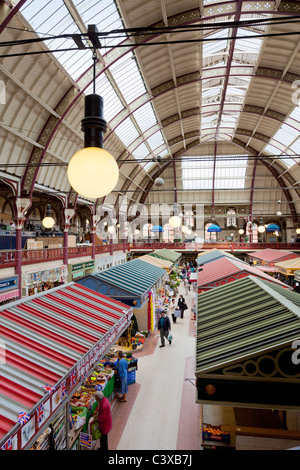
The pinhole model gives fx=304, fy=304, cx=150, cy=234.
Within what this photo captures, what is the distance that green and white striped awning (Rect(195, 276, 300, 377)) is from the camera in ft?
9.06

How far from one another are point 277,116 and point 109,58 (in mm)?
14402

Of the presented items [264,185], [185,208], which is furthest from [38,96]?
[264,185]

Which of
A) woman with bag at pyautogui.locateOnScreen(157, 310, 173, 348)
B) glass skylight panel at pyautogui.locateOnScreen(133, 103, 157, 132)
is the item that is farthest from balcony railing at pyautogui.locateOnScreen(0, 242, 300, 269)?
glass skylight panel at pyautogui.locateOnScreen(133, 103, 157, 132)

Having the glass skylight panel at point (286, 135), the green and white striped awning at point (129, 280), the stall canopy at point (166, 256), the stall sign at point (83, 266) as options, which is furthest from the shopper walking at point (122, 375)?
the glass skylight panel at point (286, 135)

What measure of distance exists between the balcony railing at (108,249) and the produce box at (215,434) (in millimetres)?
10116

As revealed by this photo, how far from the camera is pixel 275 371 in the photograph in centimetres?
256

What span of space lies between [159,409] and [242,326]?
4.52m

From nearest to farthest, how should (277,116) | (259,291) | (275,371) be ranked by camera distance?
(275,371) → (259,291) → (277,116)

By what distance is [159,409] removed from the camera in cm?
694

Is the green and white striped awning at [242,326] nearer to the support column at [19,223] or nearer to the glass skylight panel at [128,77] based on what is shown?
the support column at [19,223]

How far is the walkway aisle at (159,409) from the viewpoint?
579cm

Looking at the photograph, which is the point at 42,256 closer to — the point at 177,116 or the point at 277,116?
the point at 177,116

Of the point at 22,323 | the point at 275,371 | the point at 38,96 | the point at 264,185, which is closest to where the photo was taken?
the point at 275,371

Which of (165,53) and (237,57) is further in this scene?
(237,57)
